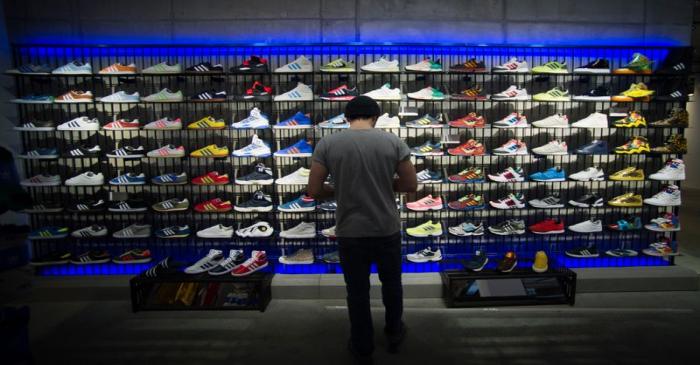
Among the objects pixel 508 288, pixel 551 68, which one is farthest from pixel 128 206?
pixel 551 68

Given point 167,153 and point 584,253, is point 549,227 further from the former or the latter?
point 167,153

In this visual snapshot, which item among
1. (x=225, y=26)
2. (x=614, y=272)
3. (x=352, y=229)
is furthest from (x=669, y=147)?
(x=225, y=26)

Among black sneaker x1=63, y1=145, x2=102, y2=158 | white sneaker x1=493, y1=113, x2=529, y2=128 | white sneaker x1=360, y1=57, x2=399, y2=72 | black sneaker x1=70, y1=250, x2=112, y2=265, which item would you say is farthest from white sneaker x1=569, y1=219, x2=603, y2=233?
black sneaker x1=63, y1=145, x2=102, y2=158

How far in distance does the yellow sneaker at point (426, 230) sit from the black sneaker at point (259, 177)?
5.58 ft

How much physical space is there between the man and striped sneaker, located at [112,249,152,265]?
290cm

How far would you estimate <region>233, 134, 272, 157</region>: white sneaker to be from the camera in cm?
468

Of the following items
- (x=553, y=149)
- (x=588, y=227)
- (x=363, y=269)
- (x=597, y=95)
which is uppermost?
(x=597, y=95)

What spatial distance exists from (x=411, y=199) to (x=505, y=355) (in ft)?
6.97

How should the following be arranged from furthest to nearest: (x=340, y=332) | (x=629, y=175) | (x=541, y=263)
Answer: (x=629, y=175)
(x=541, y=263)
(x=340, y=332)

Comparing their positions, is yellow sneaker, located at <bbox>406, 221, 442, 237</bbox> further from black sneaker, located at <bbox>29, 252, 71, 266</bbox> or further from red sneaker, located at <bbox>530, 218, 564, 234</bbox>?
black sneaker, located at <bbox>29, 252, 71, 266</bbox>

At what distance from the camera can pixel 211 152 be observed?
4.68m

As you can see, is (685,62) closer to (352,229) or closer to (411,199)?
(411,199)

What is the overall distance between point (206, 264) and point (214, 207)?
0.69 meters

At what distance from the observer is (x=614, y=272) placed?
4.60 metres
